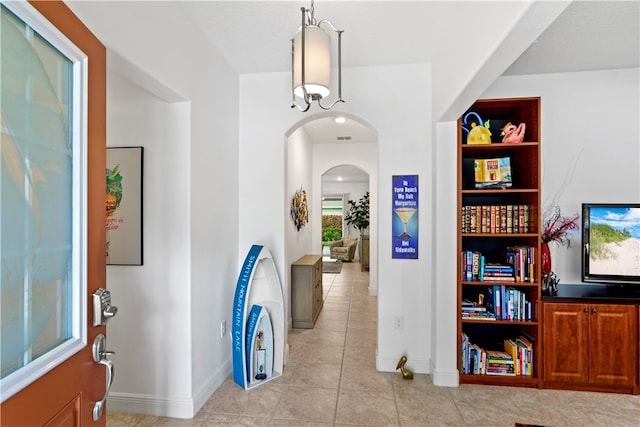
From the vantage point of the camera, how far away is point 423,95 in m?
2.83

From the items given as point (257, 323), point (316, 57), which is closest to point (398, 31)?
point (316, 57)

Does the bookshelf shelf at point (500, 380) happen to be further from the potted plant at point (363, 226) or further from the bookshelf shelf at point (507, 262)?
the potted plant at point (363, 226)

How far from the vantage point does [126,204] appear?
2.22m

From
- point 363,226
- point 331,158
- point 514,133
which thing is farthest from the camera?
point 363,226

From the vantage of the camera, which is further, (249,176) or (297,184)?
(297,184)

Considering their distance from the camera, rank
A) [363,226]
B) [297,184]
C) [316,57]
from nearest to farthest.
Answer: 1. [316,57]
2. [297,184]
3. [363,226]

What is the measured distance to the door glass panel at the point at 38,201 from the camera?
0.84 meters

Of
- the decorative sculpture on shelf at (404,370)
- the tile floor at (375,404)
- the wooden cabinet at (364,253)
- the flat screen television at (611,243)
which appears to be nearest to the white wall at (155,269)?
the tile floor at (375,404)

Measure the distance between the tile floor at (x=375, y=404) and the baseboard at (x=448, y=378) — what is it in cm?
6

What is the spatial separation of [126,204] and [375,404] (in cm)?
235

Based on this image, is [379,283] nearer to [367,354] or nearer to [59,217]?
[367,354]

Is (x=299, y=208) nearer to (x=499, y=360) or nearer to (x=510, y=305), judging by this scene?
(x=510, y=305)

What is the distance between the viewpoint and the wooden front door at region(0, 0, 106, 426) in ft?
2.77

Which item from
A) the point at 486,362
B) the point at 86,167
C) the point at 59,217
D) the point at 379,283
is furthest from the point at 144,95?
the point at 486,362
